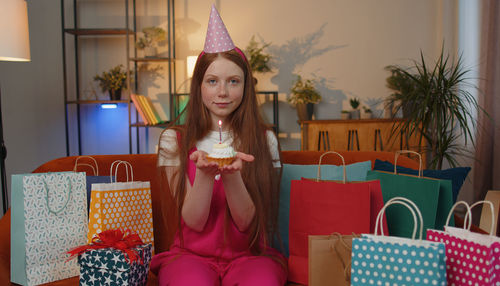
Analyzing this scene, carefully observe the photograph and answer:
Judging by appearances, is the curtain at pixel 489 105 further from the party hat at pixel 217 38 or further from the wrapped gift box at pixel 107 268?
the wrapped gift box at pixel 107 268

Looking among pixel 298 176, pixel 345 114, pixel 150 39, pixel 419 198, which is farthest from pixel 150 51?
pixel 419 198

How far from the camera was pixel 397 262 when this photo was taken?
2.77 feet

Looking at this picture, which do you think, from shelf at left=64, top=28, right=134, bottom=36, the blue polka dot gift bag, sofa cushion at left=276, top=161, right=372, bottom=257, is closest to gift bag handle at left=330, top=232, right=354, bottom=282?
the blue polka dot gift bag

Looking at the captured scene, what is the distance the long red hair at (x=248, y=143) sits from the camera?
4.70 ft

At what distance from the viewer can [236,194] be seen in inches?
50.8

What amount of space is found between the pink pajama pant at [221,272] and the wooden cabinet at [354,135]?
97.9 inches

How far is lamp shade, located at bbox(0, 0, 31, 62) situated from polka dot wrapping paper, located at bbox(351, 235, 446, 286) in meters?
1.83

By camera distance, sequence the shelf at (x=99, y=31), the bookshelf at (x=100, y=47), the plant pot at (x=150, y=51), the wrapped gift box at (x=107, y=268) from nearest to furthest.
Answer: the wrapped gift box at (x=107, y=268) < the shelf at (x=99, y=31) < the plant pot at (x=150, y=51) < the bookshelf at (x=100, y=47)

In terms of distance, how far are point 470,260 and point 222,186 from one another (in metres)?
0.86

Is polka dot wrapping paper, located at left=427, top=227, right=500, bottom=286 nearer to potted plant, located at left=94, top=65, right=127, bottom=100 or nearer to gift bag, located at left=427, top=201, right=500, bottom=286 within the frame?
gift bag, located at left=427, top=201, right=500, bottom=286

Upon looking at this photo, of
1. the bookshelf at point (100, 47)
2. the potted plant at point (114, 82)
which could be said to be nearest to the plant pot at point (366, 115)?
the bookshelf at point (100, 47)

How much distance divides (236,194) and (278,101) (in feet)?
9.96

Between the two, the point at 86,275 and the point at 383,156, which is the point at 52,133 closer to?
the point at 86,275

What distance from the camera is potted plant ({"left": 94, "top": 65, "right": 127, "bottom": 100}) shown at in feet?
13.0
